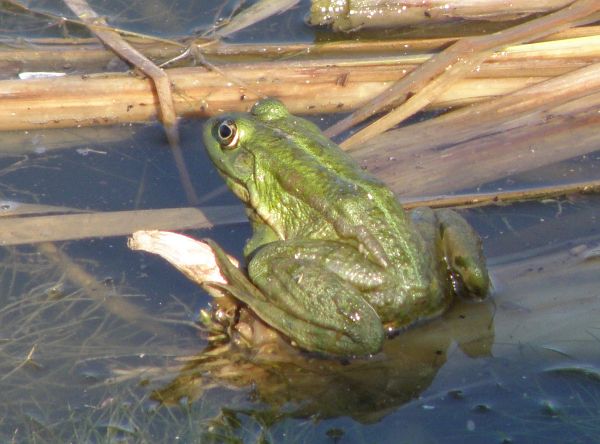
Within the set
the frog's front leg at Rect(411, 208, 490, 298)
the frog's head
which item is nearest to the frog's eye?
the frog's head

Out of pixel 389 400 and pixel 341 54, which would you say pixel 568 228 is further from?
pixel 341 54

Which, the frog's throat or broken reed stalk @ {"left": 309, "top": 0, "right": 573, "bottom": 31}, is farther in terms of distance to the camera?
broken reed stalk @ {"left": 309, "top": 0, "right": 573, "bottom": 31}

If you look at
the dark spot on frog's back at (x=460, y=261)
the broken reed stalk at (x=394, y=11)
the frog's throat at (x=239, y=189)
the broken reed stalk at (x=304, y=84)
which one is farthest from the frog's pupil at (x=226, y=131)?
the broken reed stalk at (x=394, y=11)

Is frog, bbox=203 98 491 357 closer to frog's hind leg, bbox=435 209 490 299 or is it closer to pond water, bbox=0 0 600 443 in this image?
frog's hind leg, bbox=435 209 490 299

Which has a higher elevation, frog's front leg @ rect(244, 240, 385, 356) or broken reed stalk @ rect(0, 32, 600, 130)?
broken reed stalk @ rect(0, 32, 600, 130)

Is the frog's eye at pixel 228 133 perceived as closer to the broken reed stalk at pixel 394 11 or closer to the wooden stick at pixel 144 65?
the wooden stick at pixel 144 65

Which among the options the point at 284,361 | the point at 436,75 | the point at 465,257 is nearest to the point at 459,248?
the point at 465,257
